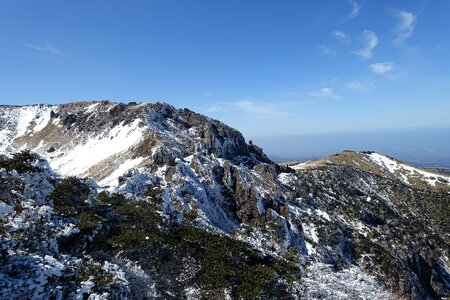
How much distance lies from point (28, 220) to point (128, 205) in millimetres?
11009

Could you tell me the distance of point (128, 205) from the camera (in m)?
28.0

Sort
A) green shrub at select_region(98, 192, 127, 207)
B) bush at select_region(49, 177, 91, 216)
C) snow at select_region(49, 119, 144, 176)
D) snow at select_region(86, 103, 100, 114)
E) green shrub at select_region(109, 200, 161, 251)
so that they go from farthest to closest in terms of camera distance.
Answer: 1. snow at select_region(86, 103, 100, 114)
2. snow at select_region(49, 119, 144, 176)
3. green shrub at select_region(98, 192, 127, 207)
4. bush at select_region(49, 177, 91, 216)
5. green shrub at select_region(109, 200, 161, 251)

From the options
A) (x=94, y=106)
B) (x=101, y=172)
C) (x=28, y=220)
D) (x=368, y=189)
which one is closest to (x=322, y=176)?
(x=368, y=189)

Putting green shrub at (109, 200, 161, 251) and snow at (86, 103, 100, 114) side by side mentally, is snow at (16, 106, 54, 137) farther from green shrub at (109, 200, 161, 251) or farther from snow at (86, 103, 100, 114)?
green shrub at (109, 200, 161, 251)

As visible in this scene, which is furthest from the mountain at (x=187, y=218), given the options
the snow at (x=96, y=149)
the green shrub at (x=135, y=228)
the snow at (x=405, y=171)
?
the snow at (x=405, y=171)

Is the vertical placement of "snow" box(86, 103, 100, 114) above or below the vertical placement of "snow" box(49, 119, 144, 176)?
above

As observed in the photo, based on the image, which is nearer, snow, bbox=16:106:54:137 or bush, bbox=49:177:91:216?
bush, bbox=49:177:91:216

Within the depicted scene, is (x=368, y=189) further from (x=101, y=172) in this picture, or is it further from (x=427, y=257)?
(x=101, y=172)

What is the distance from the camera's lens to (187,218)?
36.6m

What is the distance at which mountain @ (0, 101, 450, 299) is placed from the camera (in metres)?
17.9

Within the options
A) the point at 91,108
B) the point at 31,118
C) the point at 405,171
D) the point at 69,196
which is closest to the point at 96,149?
the point at 91,108

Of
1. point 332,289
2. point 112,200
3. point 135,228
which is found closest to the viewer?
point 135,228

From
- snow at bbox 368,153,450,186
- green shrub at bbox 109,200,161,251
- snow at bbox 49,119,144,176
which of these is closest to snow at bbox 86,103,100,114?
snow at bbox 49,119,144,176

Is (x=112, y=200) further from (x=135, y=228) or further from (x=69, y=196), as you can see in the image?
(x=135, y=228)
